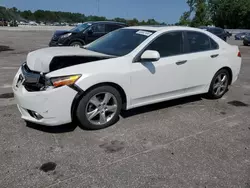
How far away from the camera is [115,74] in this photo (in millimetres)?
3744

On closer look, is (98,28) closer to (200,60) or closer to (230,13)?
(200,60)

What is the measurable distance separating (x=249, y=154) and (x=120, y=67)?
2114 mm

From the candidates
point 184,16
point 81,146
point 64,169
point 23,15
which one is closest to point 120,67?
point 81,146

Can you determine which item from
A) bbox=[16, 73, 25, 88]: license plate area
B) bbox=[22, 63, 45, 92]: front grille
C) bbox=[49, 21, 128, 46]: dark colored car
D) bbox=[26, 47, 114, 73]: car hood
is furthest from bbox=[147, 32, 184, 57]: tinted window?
bbox=[49, 21, 128, 46]: dark colored car

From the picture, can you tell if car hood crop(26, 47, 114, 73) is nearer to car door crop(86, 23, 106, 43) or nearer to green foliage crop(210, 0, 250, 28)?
car door crop(86, 23, 106, 43)

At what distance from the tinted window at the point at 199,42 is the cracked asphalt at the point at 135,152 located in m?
1.20

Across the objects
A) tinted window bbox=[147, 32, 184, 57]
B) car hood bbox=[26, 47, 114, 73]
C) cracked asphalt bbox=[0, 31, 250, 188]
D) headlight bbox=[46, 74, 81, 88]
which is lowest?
cracked asphalt bbox=[0, 31, 250, 188]

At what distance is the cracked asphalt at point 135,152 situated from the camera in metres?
2.71

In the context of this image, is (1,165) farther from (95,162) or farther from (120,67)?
(120,67)

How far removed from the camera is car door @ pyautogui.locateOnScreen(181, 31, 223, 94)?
4.66 metres

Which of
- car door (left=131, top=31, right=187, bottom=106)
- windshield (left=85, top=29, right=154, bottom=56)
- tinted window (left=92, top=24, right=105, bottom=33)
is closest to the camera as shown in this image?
car door (left=131, top=31, right=187, bottom=106)

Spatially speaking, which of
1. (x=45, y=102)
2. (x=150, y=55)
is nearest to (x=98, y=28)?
(x=150, y=55)

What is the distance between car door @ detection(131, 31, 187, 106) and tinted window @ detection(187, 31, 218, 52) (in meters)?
0.22

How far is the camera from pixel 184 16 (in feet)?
129
